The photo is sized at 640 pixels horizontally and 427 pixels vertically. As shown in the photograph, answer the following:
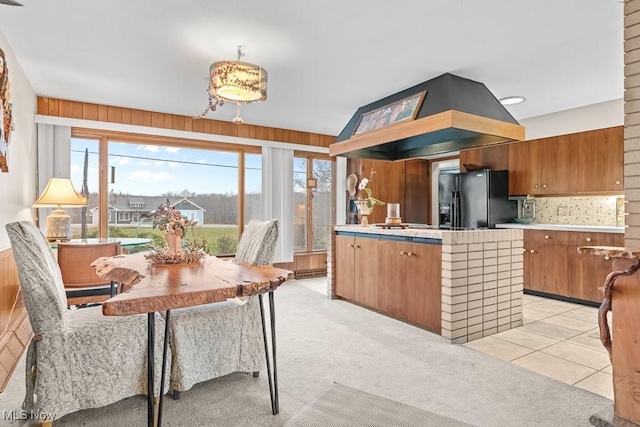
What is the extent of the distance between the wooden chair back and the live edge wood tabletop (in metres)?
0.84

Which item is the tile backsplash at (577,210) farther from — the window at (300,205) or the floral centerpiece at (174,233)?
the floral centerpiece at (174,233)

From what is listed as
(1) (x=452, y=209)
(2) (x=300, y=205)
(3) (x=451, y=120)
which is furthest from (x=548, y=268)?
(2) (x=300, y=205)

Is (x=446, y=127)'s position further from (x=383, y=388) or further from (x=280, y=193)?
(x=280, y=193)

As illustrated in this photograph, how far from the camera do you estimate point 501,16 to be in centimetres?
236

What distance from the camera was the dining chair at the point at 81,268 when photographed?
9.68ft

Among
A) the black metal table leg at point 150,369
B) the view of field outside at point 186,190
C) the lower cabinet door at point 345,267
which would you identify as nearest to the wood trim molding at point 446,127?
the lower cabinet door at point 345,267

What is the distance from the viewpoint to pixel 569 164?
175 inches

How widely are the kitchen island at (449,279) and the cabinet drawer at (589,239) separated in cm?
129

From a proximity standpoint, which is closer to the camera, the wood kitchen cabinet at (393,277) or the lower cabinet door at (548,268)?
the wood kitchen cabinet at (393,277)

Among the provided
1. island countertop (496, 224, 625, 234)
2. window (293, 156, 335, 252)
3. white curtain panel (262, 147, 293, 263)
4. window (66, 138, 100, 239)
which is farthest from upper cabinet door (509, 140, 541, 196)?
window (66, 138, 100, 239)

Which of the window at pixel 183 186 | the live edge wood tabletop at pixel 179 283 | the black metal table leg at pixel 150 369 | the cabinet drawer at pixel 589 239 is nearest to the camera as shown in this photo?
the live edge wood tabletop at pixel 179 283

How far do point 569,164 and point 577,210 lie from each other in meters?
0.69

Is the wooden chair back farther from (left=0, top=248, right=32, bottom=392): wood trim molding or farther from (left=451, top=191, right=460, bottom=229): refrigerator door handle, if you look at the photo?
(left=451, top=191, right=460, bottom=229): refrigerator door handle

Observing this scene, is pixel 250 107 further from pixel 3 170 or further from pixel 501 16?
pixel 501 16
